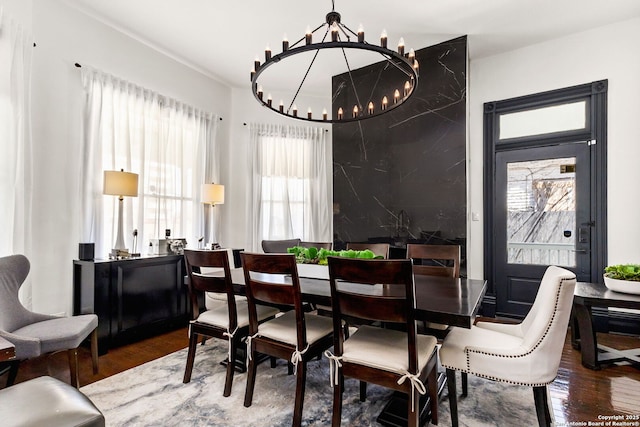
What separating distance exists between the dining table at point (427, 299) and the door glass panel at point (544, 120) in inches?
103

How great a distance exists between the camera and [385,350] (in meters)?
1.65

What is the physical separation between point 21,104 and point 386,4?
3.38 meters

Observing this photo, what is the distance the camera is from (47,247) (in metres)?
2.92

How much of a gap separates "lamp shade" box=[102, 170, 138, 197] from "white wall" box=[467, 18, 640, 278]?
4456mm

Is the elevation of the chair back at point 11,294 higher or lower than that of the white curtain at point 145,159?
lower

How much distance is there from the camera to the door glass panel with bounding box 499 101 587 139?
3596 millimetres

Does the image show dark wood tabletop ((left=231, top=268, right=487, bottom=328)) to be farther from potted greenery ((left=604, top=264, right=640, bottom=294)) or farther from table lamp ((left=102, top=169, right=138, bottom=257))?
table lamp ((left=102, top=169, right=138, bottom=257))

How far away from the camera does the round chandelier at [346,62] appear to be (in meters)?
1.93

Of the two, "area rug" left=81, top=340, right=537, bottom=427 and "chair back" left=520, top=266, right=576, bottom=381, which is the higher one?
"chair back" left=520, top=266, right=576, bottom=381

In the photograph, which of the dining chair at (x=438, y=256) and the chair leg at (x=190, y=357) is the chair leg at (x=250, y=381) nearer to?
the chair leg at (x=190, y=357)

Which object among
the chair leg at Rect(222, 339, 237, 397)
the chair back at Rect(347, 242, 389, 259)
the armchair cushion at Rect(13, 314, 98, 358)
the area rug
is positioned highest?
the chair back at Rect(347, 242, 389, 259)

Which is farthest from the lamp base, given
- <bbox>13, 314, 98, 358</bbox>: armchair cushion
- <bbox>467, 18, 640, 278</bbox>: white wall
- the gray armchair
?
<bbox>467, 18, 640, 278</bbox>: white wall

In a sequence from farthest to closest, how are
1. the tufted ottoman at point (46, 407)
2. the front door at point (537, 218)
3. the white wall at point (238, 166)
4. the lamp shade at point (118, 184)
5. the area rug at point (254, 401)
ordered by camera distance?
the white wall at point (238, 166) < the front door at point (537, 218) < the lamp shade at point (118, 184) < the area rug at point (254, 401) < the tufted ottoman at point (46, 407)

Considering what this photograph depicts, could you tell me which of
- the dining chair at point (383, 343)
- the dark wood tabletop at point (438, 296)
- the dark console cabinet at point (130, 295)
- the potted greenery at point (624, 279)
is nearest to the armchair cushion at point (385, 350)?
the dining chair at point (383, 343)
